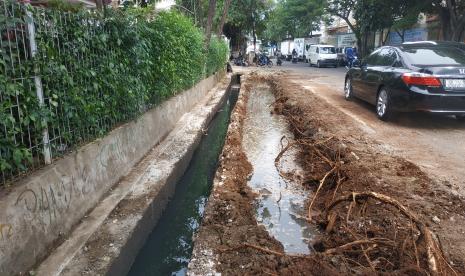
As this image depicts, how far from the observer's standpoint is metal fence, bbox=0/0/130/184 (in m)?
3.26

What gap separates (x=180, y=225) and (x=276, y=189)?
56.4 inches

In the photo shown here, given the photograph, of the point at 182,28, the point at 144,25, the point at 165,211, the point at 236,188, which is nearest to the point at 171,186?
the point at 165,211

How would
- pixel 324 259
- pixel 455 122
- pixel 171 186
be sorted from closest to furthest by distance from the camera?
pixel 324 259 → pixel 171 186 → pixel 455 122

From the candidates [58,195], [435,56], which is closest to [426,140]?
[435,56]

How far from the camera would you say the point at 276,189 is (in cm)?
559

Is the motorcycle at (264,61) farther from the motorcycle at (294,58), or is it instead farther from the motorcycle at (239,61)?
the motorcycle at (294,58)

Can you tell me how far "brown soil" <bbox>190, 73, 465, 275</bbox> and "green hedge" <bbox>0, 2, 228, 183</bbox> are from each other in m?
1.78

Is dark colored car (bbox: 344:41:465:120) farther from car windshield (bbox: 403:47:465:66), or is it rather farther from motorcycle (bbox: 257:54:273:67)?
motorcycle (bbox: 257:54:273:67)

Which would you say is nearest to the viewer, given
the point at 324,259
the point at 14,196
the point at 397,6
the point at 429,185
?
the point at 14,196

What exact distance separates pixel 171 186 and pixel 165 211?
2.15ft

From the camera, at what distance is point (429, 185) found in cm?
487

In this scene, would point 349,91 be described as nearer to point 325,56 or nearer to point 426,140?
point 426,140

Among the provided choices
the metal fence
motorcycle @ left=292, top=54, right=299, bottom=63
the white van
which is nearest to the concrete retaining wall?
the metal fence

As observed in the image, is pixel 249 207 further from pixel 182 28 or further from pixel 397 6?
pixel 397 6
